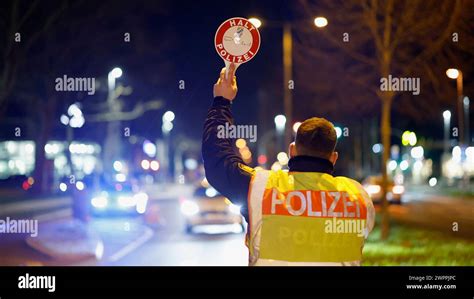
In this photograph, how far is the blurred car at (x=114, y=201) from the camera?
25484 mm

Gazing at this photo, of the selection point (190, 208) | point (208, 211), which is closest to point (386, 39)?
Result: point (208, 211)

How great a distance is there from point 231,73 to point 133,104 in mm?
45085

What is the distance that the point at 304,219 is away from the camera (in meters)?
3.35

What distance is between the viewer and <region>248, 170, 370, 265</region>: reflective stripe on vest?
328cm

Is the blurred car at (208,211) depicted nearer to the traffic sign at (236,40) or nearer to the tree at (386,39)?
the tree at (386,39)

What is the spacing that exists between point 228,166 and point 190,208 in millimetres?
17271

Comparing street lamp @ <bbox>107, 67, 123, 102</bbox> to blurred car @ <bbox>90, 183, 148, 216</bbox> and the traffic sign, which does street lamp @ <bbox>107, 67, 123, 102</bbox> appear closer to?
blurred car @ <bbox>90, 183, 148, 216</bbox>

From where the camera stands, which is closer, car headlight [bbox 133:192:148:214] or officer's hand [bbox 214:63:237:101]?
officer's hand [bbox 214:63:237:101]

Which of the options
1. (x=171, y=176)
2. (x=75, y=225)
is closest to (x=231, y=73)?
(x=75, y=225)

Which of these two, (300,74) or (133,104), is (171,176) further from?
(300,74)

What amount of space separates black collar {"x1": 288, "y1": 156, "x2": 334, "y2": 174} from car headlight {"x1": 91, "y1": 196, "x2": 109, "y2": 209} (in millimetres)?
22673

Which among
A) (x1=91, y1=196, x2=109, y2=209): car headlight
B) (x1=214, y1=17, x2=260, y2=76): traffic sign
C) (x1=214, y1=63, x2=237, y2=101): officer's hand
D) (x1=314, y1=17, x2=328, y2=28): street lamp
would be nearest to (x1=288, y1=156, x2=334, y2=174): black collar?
(x1=214, y1=63, x2=237, y2=101): officer's hand

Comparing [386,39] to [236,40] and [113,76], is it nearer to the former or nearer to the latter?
[236,40]

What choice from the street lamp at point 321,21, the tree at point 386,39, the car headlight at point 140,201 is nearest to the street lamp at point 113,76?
the car headlight at point 140,201
